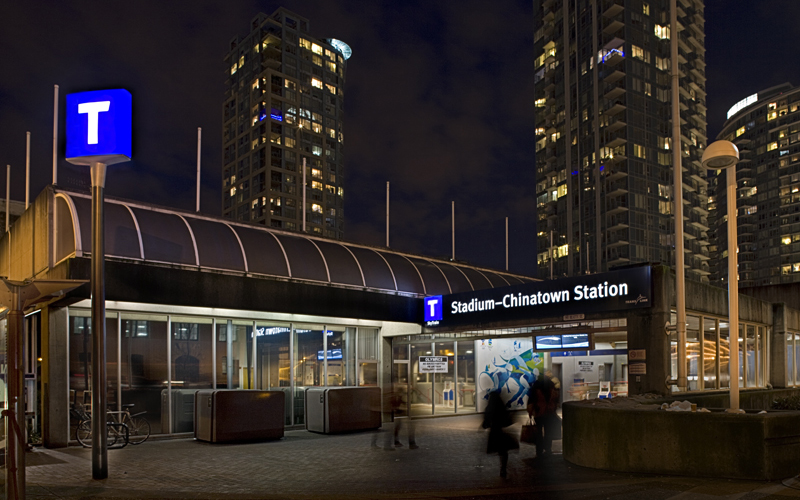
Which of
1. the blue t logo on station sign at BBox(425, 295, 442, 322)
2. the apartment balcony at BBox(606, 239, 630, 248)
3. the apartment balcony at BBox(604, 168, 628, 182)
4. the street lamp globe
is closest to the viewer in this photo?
the street lamp globe

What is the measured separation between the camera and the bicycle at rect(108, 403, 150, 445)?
15.5 metres

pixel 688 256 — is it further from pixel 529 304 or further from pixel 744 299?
pixel 529 304

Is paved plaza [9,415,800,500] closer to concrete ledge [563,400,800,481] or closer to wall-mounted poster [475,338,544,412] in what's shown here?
concrete ledge [563,400,800,481]

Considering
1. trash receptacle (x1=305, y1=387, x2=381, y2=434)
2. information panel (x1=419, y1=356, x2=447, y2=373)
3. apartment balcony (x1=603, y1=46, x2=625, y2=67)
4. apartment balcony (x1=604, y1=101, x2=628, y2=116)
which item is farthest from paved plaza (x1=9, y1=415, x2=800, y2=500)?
apartment balcony (x1=603, y1=46, x2=625, y2=67)

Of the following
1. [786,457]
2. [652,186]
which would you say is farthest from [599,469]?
[652,186]

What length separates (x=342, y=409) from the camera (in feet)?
57.6

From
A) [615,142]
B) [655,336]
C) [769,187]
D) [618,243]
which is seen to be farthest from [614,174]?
[655,336]

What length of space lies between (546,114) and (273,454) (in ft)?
297

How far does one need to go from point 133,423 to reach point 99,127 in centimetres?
806

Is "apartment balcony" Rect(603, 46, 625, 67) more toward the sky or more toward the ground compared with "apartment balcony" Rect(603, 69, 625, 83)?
more toward the sky

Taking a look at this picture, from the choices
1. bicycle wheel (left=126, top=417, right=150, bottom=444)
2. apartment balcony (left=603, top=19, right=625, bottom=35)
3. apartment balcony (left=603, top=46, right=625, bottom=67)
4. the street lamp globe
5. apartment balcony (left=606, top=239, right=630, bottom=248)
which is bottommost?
bicycle wheel (left=126, top=417, right=150, bottom=444)

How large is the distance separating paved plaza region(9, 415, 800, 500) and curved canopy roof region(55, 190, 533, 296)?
497 cm

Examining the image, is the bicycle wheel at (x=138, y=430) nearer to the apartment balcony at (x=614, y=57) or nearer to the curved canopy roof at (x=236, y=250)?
the curved canopy roof at (x=236, y=250)

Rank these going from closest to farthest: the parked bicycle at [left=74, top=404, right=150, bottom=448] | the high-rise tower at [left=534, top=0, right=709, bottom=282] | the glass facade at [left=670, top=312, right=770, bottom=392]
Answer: the parked bicycle at [left=74, top=404, right=150, bottom=448] < the glass facade at [left=670, top=312, right=770, bottom=392] < the high-rise tower at [left=534, top=0, right=709, bottom=282]
